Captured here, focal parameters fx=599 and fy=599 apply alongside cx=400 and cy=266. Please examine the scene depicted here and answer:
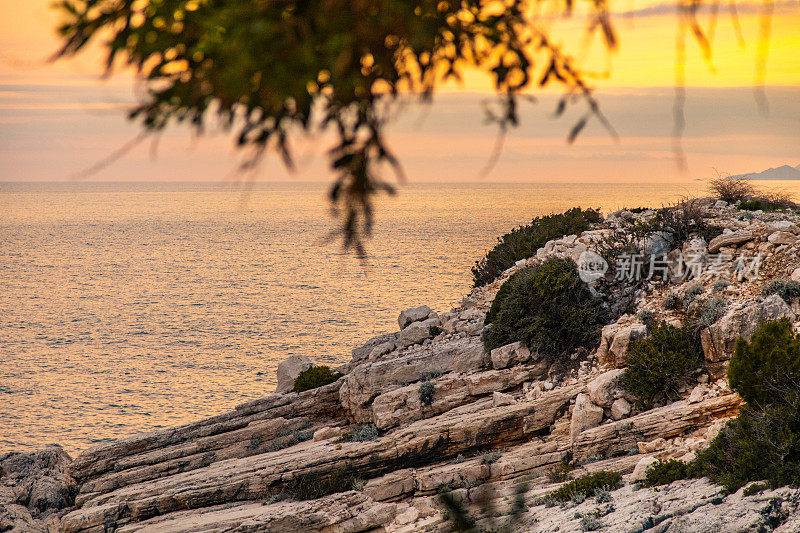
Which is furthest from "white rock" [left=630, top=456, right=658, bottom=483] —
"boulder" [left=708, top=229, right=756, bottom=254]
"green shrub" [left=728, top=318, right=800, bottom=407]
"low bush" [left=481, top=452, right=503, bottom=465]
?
"boulder" [left=708, top=229, right=756, bottom=254]

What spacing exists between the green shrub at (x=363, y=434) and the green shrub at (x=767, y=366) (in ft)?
28.3

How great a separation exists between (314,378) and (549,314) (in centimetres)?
837

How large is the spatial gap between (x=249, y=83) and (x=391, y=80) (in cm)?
62

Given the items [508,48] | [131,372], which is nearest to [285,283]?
[131,372]

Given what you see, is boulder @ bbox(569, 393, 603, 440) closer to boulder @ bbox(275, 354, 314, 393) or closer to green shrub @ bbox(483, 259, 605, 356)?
green shrub @ bbox(483, 259, 605, 356)

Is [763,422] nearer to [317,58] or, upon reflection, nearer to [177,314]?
[317,58]

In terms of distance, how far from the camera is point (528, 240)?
2530cm

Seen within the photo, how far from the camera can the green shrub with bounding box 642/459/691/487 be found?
980cm

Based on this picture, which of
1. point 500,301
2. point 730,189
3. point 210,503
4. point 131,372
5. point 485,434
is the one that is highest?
point 730,189

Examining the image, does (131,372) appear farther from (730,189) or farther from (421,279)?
(730,189)

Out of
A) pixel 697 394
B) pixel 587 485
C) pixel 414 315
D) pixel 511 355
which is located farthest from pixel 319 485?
pixel 414 315

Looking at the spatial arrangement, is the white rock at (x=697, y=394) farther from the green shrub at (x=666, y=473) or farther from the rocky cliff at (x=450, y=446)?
the green shrub at (x=666, y=473)

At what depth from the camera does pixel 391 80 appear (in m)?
2.62

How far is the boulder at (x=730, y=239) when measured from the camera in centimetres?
1659
